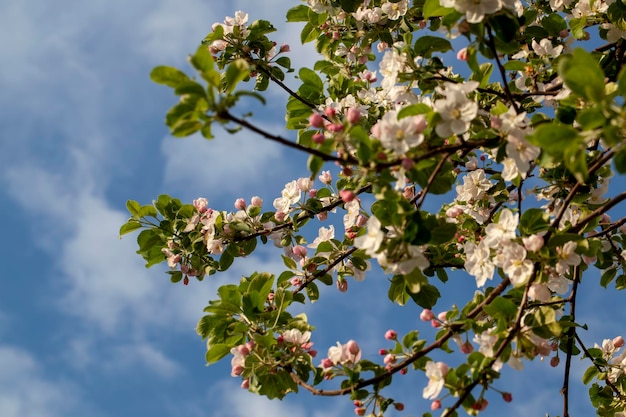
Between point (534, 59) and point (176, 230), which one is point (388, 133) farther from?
point (176, 230)

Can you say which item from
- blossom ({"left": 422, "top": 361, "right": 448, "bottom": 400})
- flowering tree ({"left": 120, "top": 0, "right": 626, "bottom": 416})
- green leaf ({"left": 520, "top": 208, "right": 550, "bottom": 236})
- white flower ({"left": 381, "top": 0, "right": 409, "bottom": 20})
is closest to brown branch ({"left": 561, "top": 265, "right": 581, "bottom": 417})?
flowering tree ({"left": 120, "top": 0, "right": 626, "bottom": 416})

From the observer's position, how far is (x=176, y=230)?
366cm

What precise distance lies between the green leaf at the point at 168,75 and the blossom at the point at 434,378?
132 cm

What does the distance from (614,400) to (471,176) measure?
1.49m

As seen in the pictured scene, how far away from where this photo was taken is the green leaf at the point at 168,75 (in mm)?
1924

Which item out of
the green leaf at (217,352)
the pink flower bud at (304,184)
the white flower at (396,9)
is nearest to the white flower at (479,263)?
the green leaf at (217,352)

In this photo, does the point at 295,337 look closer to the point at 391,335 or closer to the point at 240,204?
the point at 391,335

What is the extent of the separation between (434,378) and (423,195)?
67 cm

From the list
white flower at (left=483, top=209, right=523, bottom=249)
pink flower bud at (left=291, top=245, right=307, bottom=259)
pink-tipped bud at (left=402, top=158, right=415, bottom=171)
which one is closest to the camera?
pink-tipped bud at (left=402, top=158, right=415, bottom=171)

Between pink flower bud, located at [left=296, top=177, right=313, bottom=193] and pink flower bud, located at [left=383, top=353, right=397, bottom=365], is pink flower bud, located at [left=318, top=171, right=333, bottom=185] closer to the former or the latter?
pink flower bud, located at [left=296, top=177, right=313, bottom=193]

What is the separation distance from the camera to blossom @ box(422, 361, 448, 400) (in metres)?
2.30

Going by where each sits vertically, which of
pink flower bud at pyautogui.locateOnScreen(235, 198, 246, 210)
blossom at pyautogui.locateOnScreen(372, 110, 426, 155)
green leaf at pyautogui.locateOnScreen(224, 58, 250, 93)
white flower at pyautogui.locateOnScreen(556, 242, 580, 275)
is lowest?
white flower at pyautogui.locateOnScreen(556, 242, 580, 275)

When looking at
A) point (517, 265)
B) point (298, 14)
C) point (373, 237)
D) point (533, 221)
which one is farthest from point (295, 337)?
point (298, 14)

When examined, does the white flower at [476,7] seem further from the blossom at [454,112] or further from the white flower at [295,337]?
the white flower at [295,337]
